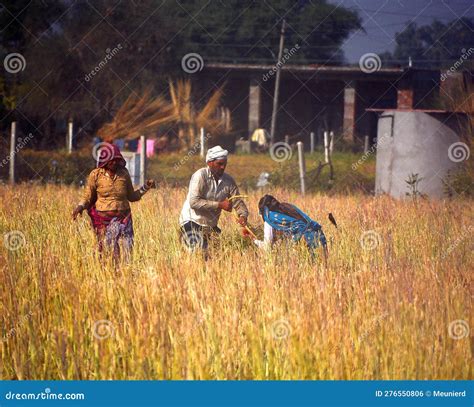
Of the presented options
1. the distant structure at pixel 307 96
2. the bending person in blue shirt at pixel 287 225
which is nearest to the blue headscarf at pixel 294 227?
the bending person in blue shirt at pixel 287 225

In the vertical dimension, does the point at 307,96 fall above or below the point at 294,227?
above

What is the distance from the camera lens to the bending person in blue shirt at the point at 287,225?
740cm

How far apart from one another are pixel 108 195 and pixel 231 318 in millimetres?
3050

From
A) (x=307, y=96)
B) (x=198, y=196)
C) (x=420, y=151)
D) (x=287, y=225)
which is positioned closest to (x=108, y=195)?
(x=198, y=196)

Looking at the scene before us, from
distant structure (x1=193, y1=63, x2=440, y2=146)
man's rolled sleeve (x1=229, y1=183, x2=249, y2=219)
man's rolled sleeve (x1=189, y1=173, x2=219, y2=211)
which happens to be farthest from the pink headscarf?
distant structure (x1=193, y1=63, x2=440, y2=146)

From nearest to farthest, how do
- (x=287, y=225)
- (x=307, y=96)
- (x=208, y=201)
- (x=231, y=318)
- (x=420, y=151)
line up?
(x=231, y=318) → (x=287, y=225) → (x=208, y=201) → (x=420, y=151) → (x=307, y=96)

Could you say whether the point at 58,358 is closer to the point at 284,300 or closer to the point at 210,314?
→ the point at 210,314

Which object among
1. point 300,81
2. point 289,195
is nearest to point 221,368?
point 289,195

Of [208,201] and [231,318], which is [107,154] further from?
[231,318]

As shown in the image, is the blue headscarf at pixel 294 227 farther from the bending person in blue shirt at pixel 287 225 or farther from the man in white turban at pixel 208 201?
the man in white turban at pixel 208 201

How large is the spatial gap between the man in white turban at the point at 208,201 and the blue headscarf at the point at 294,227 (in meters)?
0.29

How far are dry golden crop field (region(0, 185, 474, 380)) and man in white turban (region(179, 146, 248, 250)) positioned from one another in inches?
19.9

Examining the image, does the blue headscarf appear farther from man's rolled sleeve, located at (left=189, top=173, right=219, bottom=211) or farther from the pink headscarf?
the pink headscarf

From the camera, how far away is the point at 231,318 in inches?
191
